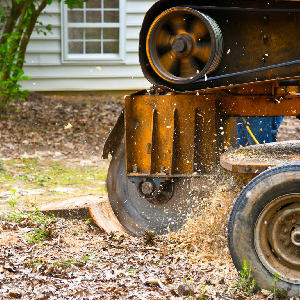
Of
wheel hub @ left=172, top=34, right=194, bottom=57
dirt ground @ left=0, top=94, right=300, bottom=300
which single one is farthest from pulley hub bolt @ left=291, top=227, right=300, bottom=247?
wheel hub @ left=172, top=34, right=194, bottom=57

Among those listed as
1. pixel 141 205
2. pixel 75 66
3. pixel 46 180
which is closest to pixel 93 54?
pixel 75 66

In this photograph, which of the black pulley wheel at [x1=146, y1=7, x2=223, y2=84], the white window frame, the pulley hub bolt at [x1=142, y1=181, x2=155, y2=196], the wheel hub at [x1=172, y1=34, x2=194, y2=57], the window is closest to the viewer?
the black pulley wheel at [x1=146, y1=7, x2=223, y2=84]

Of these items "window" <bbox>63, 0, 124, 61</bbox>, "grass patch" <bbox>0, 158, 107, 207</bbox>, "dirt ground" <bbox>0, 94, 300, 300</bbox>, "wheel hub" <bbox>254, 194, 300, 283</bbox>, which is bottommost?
"grass patch" <bbox>0, 158, 107, 207</bbox>

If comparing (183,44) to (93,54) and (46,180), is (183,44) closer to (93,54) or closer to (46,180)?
(46,180)

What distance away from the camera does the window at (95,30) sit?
47.7 ft

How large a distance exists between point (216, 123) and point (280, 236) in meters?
1.74

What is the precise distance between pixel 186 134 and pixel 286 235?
1.80 m

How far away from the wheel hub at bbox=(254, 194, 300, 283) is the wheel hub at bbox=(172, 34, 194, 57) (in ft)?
5.23

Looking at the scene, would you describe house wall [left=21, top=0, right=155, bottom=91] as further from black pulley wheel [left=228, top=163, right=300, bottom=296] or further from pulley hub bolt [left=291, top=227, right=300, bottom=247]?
pulley hub bolt [left=291, top=227, right=300, bottom=247]

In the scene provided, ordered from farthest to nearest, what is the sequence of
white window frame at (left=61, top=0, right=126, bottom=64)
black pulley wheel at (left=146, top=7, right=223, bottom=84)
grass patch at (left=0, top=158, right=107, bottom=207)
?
white window frame at (left=61, top=0, right=126, bottom=64), grass patch at (left=0, top=158, right=107, bottom=207), black pulley wheel at (left=146, top=7, right=223, bottom=84)

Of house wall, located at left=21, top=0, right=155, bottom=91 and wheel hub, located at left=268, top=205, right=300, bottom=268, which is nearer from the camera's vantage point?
wheel hub, located at left=268, top=205, right=300, bottom=268

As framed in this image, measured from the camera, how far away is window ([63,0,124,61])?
14.5 metres

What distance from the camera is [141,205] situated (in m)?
5.97

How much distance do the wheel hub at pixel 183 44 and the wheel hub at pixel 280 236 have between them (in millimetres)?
1593
